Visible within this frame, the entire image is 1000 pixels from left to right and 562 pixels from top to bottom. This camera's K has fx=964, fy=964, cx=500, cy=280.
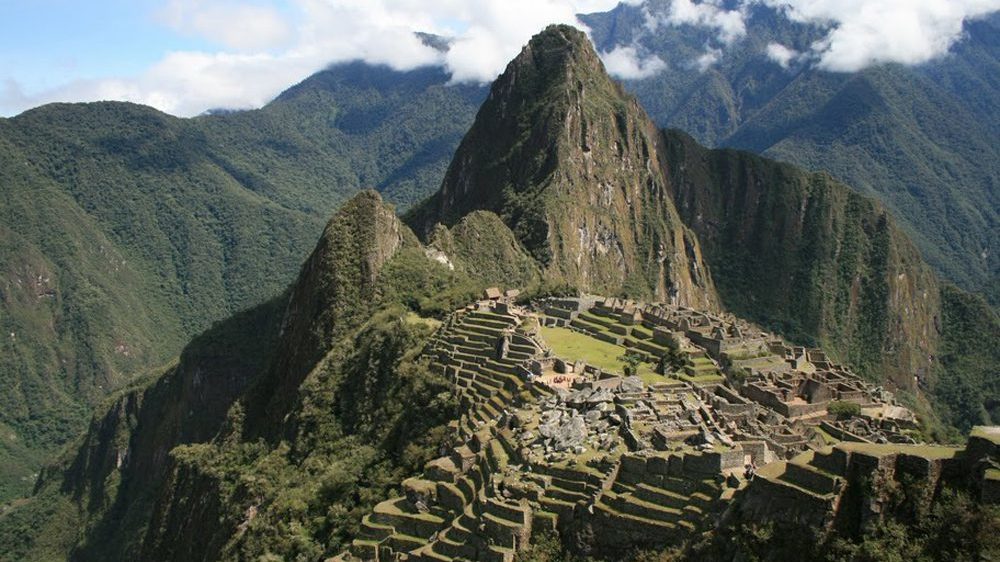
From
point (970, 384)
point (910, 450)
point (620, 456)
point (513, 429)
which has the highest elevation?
point (970, 384)

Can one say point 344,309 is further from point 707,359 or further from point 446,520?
point 446,520

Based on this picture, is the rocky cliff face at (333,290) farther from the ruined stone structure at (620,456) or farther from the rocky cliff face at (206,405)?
the ruined stone structure at (620,456)

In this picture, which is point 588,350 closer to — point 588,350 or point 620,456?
point 588,350

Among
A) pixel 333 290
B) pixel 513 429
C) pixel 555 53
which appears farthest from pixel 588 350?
pixel 555 53

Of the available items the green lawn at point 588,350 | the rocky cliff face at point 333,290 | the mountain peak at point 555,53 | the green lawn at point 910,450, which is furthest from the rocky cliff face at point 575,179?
the green lawn at point 910,450

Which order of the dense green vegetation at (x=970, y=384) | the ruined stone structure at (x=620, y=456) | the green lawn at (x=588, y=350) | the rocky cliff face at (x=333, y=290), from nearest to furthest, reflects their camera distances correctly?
the ruined stone structure at (x=620, y=456) → the green lawn at (x=588, y=350) → the rocky cliff face at (x=333, y=290) → the dense green vegetation at (x=970, y=384)

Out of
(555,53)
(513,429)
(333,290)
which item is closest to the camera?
(513,429)
